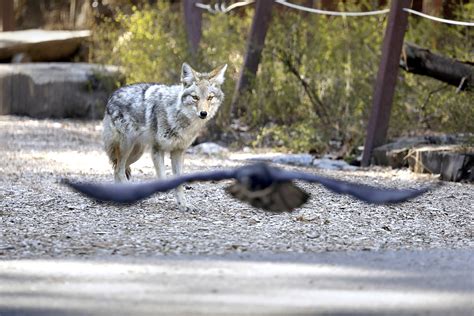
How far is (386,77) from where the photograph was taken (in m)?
12.0

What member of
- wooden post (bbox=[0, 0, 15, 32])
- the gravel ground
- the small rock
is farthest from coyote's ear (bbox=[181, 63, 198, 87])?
wooden post (bbox=[0, 0, 15, 32])

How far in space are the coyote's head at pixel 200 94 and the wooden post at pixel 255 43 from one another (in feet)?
16.0

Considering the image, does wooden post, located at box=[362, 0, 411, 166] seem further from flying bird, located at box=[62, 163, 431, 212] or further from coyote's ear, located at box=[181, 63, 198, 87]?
flying bird, located at box=[62, 163, 431, 212]

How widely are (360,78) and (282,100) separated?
1156mm

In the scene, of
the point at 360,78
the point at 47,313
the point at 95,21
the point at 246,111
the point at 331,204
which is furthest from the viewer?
the point at 95,21

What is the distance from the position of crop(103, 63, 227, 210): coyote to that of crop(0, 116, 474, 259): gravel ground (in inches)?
19.7

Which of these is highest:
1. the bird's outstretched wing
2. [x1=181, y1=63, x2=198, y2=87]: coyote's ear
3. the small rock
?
[x1=181, y1=63, x2=198, y2=87]: coyote's ear

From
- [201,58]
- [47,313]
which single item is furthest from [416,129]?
[47,313]

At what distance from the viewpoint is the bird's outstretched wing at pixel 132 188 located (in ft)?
17.9

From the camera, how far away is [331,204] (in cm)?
927

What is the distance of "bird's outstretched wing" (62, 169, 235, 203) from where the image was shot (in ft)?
17.9

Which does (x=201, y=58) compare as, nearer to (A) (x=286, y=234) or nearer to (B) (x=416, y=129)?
(B) (x=416, y=129)

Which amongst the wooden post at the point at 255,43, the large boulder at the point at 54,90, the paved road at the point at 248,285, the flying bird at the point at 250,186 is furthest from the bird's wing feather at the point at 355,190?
the large boulder at the point at 54,90

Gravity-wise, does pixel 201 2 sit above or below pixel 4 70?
above
